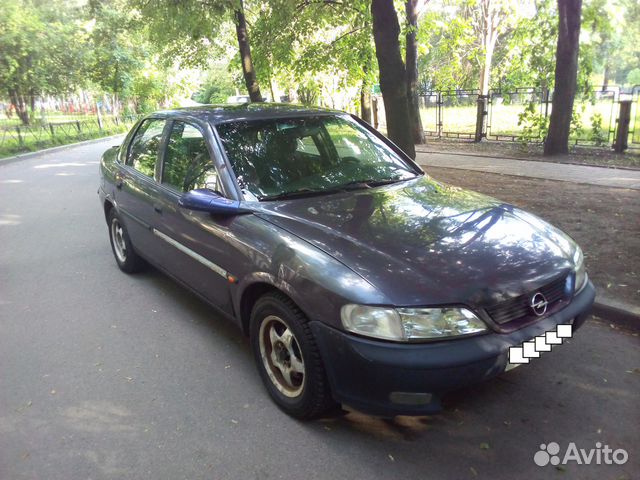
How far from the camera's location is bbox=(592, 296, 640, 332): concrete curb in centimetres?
392

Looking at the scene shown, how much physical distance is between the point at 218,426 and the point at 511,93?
15.2 m

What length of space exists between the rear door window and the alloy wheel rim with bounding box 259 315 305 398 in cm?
209

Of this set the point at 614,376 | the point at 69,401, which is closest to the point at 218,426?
the point at 69,401

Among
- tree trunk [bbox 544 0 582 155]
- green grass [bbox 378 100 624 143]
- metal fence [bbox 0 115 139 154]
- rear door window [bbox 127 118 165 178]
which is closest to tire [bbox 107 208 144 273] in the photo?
rear door window [bbox 127 118 165 178]

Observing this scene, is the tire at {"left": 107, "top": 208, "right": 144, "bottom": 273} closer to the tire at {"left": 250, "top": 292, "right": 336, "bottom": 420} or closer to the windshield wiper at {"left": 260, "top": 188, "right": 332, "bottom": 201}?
the windshield wiper at {"left": 260, "top": 188, "right": 332, "bottom": 201}

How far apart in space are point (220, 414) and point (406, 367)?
4.21 ft

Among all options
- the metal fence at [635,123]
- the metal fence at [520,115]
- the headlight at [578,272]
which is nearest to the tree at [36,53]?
the metal fence at [520,115]

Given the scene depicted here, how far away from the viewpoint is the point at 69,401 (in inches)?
129

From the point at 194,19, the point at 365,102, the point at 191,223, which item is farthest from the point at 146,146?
the point at 365,102

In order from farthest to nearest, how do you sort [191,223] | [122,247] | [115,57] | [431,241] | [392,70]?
1. [115,57]
2. [392,70]
3. [122,247]
4. [191,223]
5. [431,241]

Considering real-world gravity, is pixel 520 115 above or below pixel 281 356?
above

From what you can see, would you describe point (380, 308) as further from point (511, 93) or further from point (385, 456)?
point (511, 93)

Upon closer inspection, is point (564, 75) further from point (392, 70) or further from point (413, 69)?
point (413, 69)

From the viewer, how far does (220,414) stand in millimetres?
3078
